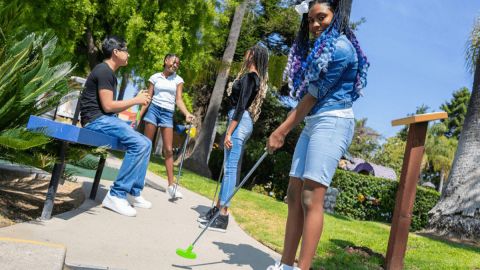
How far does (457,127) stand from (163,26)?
2922 inches

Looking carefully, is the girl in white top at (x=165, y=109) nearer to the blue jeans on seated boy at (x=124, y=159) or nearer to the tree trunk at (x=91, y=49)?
the blue jeans on seated boy at (x=124, y=159)

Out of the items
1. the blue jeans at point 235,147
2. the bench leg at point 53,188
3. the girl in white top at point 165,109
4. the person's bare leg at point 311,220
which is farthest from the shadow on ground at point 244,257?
the girl in white top at point 165,109

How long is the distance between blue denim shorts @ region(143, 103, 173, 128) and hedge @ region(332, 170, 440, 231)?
30.0ft

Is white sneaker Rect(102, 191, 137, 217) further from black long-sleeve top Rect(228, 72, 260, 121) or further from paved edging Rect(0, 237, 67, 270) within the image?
paved edging Rect(0, 237, 67, 270)

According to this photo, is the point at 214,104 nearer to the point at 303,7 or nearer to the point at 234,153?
the point at 234,153

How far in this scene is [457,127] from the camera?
252ft

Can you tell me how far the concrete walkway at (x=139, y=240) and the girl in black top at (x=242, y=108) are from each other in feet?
1.77

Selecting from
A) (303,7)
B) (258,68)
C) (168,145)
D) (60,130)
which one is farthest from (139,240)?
(168,145)

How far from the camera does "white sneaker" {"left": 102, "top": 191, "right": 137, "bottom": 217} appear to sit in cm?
432

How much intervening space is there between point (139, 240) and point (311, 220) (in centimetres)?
140

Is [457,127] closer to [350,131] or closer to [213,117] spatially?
[213,117]

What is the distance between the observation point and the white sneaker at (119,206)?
432cm

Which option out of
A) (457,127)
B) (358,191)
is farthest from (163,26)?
(457,127)

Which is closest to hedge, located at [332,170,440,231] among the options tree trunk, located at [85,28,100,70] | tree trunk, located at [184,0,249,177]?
tree trunk, located at [184,0,249,177]
